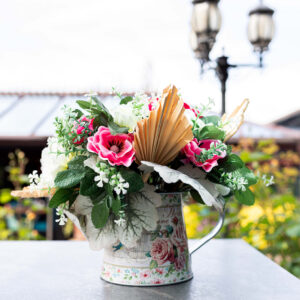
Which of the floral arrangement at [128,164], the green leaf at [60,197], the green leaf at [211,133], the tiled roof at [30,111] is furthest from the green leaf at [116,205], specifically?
the tiled roof at [30,111]

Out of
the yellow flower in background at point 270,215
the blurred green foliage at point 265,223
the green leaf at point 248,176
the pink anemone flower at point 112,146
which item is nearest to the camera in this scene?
the pink anemone flower at point 112,146

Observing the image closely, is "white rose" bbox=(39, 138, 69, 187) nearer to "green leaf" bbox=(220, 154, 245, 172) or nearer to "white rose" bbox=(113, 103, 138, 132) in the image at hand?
"white rose" bbox=(113, 103, 138, 132)

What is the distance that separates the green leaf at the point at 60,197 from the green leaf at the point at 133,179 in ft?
0.40

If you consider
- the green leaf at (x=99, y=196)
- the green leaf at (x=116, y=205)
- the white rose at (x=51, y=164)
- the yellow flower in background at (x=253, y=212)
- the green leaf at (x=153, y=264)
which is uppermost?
the white rose at (x=51, y=164)

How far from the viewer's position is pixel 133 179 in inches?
29.5

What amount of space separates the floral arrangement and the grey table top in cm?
9

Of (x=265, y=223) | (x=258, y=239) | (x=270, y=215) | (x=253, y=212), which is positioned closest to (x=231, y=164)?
(x=265, y=223)

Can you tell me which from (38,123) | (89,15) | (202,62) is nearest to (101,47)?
(89,15)

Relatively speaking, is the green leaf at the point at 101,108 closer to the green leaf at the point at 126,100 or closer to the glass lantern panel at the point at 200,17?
the green leaf at the point at 126,100

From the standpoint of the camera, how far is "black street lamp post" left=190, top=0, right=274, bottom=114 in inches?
94.1

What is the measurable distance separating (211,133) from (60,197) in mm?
312

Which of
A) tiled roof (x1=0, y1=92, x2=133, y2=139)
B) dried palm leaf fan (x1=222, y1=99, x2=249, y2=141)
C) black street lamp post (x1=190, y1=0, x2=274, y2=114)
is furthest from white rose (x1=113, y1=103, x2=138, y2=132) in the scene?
tiled roof (x1=0, y1=92, x2=133, y2=139)

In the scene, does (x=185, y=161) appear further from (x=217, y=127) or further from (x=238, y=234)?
(x=238, y=234)

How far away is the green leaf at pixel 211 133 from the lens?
83cm
